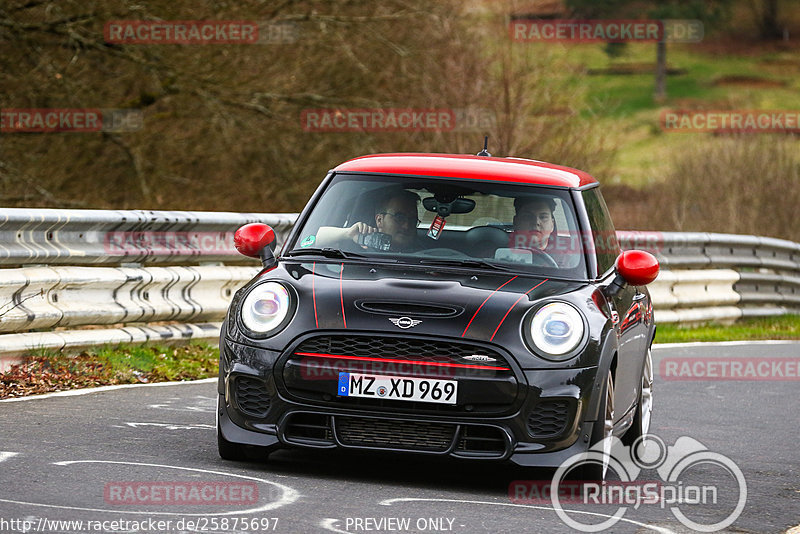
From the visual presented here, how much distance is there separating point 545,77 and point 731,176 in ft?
43.9

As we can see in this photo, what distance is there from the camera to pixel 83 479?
239 inches

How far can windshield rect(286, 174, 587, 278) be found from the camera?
7.36 metres

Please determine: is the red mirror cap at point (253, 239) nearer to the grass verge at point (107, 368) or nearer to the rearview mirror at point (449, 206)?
the rearview mirror at point (449, 206)

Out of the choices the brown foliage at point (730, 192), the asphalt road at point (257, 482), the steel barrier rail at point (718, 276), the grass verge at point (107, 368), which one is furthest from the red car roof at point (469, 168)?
the brown foliage at point (730, 192)

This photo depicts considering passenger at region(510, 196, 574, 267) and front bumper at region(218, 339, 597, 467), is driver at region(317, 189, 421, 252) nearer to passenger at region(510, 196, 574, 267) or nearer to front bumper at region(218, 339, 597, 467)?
passenger at region(510, 196, 574, 267)

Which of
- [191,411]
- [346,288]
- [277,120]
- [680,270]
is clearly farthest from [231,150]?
[346,288]

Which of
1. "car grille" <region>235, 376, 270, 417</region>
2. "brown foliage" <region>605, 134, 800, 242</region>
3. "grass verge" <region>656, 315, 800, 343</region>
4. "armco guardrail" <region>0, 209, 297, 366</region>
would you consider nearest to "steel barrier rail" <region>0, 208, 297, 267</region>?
"armco guardrail" <region>0, 209, 297, 366</region>

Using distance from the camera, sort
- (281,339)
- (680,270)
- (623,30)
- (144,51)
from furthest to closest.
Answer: (623,30) < (144,51) < (680,270) < (281,339)

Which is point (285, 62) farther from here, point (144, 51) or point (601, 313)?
point (601, 313)

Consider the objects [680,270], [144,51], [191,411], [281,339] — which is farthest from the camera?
[144,51]

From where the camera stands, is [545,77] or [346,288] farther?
[545,77]

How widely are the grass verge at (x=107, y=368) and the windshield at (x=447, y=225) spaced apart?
234cm

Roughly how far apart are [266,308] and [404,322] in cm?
67

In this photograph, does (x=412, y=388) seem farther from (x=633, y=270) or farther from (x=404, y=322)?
(x=633, y=270)
